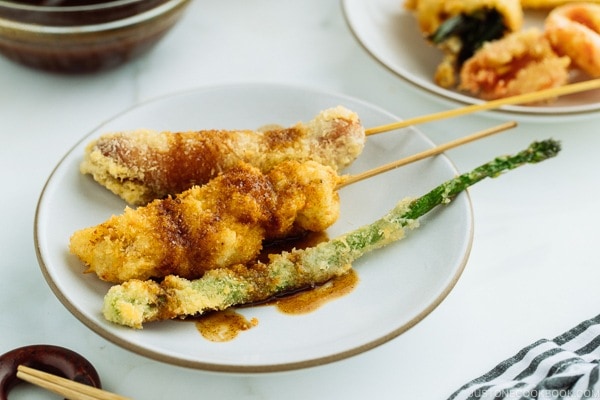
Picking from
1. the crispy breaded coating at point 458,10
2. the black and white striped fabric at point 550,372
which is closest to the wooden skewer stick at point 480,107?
the crispy breaded coating at point 458,10

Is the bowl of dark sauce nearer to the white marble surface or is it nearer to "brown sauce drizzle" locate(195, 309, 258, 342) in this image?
the white marble surface

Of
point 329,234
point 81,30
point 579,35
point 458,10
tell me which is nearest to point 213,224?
point 329,234

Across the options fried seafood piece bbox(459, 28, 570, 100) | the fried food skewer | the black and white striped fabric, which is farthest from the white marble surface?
the fried food skewer

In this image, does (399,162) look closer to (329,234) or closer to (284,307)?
(329,234)

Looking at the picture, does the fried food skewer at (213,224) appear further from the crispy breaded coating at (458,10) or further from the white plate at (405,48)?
the crispy breaded coating at (458,10)

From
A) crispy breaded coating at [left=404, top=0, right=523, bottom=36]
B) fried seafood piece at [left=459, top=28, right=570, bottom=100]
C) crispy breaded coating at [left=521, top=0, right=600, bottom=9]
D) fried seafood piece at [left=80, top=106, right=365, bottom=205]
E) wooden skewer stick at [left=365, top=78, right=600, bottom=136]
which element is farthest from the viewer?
crispy breaded coating at [left=521, top=0, right=600, bottom=9]
